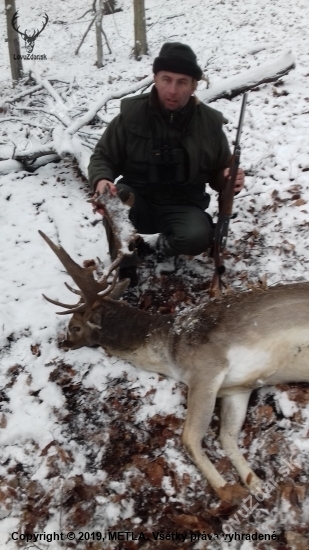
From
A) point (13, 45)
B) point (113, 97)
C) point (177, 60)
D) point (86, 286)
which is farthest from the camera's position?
point (13, 45)

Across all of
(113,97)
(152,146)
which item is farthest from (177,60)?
(113,97)

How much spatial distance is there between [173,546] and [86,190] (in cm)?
485

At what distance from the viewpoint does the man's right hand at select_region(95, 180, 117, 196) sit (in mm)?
4160

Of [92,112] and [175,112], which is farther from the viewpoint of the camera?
[92,112]

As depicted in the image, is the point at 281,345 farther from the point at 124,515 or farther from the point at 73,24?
the point at 73,24

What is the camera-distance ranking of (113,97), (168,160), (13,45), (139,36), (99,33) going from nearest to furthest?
(168,160) < (113,97) < (13,45) < (99,33) < (139,36)

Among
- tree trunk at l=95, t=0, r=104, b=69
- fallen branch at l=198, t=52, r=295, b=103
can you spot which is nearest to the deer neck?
fallen branch at l=198, t=52, r=295, b=103

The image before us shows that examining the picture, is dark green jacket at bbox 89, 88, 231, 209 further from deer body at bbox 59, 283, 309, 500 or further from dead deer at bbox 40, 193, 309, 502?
deer body at bbox 59, 283, 309, 500

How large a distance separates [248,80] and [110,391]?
252 inches

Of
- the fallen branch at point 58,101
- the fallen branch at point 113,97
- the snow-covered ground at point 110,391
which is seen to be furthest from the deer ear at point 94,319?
the fallen branch at point 58,101

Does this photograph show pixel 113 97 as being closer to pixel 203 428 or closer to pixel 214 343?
pixel 214 343

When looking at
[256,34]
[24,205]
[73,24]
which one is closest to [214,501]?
[24,205]

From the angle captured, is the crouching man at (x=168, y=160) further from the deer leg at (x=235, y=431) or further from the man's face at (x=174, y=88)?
the deer leg at (x=235, y=431)

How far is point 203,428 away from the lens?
10.8ft
